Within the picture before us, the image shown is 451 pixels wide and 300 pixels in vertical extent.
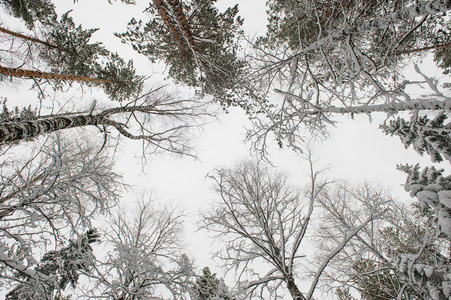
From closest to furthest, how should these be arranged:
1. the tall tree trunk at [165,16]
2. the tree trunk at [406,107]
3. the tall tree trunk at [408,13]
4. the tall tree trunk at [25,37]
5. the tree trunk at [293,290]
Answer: the tree trunk at [406,107], the tall tree trunk at [408,13], the tree trunk at [293,290], the tall tree trunk at [165,16], the tall tree trunk at [25,37]

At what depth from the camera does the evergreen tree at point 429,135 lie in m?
1.68

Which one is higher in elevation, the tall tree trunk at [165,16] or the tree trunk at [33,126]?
the tall tree trunk at [165,16]

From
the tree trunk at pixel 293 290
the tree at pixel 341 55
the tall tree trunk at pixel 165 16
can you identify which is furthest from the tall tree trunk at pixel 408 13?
the tree trunk at pixel 293 290

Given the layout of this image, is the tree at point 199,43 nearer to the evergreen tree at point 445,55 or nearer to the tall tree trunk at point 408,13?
the tall tree trunk at point 408,13

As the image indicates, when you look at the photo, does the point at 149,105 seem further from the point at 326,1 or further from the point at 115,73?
the point at 326,1

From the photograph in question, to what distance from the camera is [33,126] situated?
3225mm

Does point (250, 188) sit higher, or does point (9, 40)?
point (9, 40)

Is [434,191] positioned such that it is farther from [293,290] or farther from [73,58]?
[73,58]

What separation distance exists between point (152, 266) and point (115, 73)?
640cm

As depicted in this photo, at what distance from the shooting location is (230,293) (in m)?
3.82

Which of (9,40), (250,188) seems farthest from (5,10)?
(250,188)

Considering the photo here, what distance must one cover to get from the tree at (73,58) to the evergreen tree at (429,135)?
556 cm

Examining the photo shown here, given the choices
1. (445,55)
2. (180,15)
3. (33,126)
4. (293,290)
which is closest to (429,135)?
(293,290)

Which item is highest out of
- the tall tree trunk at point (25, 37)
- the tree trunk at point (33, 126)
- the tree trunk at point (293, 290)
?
the tall tree trunk at point (25, 37)
